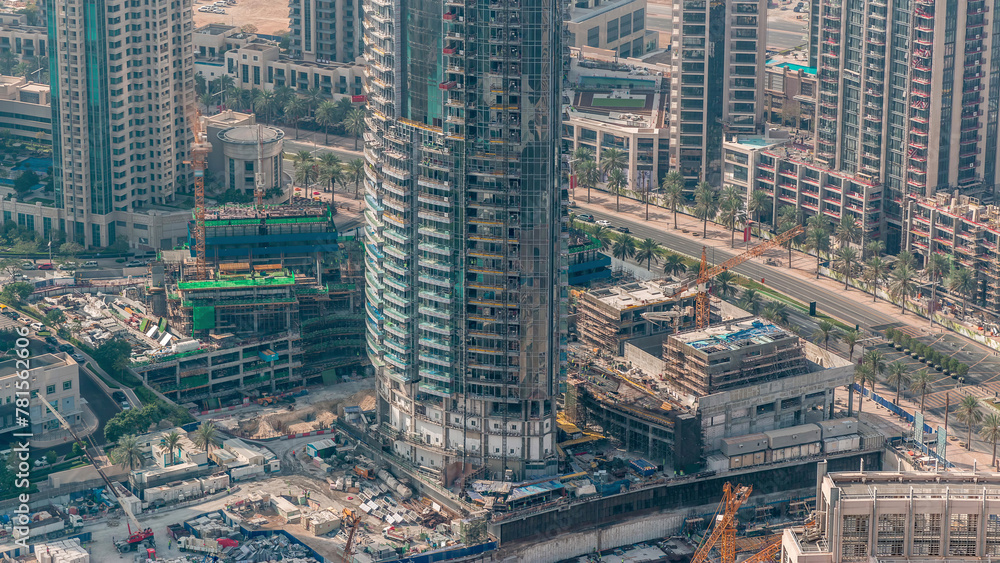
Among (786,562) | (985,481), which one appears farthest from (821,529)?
(985,481)

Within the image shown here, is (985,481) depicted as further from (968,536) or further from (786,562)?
(786,562)

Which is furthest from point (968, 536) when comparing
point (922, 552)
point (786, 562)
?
point (786, 562)

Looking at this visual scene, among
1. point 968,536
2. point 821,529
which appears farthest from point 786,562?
point 968,536

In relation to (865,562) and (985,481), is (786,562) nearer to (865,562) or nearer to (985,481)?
(865,562)

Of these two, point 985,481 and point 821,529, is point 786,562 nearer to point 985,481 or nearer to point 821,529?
point 821,529
